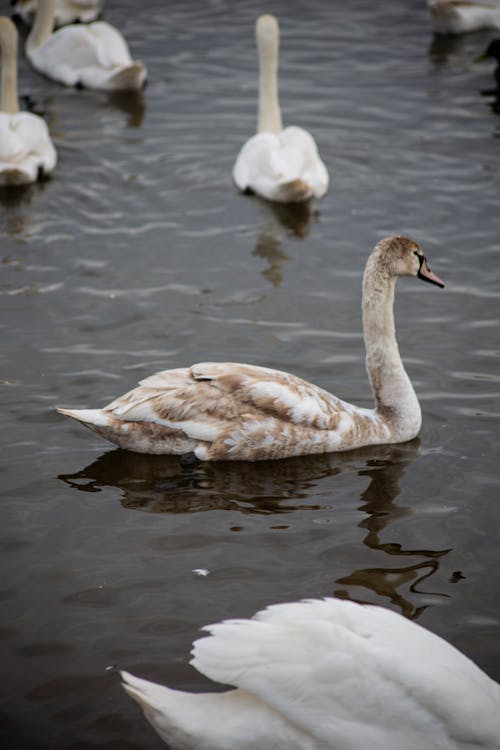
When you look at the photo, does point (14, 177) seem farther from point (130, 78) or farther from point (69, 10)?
point (69, 10)

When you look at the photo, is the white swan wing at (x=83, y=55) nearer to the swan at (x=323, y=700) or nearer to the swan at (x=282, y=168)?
the swan at (x=282, y=168)

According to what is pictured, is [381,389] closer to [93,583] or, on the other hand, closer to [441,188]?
[93,583]

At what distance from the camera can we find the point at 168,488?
7.53 meters

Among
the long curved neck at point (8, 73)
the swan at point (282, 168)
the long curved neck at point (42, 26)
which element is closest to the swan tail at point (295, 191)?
the swan at point (282, 168)

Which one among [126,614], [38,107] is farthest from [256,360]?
[38,107]

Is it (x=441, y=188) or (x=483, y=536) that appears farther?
(x=441, y=188)

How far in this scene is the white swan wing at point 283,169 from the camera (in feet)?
39.6

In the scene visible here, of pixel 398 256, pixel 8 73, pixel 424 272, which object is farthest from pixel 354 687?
pixel 8 73

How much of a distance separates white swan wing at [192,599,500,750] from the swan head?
13.1 feet

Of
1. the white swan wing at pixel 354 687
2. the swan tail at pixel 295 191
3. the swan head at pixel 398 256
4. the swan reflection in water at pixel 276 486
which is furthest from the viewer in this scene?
the swan tail at pixel 295 191

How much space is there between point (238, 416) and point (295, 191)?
16.1 ft

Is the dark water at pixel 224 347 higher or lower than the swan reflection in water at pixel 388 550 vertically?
higher

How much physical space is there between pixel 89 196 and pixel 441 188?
12.1ft

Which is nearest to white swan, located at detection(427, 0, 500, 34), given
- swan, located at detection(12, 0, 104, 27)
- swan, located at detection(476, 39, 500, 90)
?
swan, located at detection(476, 39, 500, 90)
